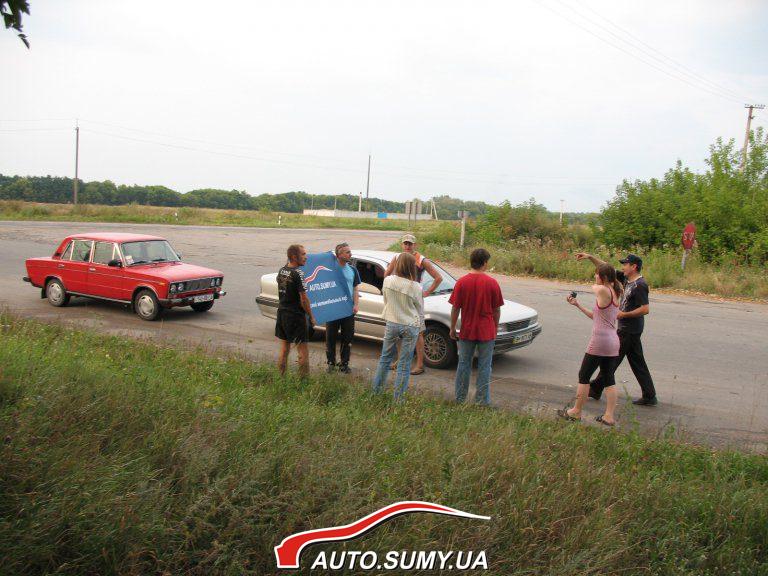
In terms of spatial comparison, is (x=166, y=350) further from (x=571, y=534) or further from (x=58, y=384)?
(x=571, y=534)

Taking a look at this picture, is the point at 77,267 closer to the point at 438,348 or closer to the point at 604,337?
the point at 438,348

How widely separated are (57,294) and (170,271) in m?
2.79

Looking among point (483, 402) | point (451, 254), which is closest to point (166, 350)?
point (483, 402)

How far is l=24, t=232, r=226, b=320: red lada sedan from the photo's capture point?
40.0ft

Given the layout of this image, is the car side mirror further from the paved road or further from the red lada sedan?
the red lada sedan

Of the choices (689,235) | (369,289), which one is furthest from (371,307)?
(689,235)

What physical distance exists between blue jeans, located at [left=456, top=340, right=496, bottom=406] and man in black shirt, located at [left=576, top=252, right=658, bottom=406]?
5.52ft

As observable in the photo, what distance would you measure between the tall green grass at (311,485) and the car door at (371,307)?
13.3 ft

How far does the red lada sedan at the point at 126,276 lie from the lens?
1220 centimetres

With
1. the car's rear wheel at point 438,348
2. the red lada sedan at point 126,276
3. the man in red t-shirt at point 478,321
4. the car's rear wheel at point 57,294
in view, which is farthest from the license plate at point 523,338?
the car's rear wheel at point 57,294

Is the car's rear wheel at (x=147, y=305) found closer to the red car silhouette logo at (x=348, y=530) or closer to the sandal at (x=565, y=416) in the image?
the sandal at (x=565, y=416)

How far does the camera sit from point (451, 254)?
2731 cm

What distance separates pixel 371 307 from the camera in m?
10.2

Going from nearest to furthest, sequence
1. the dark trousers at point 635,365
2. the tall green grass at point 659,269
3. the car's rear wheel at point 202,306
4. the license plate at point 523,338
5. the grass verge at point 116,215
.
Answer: the dark trousers at point 635,365 < the license plate at point 523,338 < the car's rear wheel at point 202,306 < the tall green grass at point 659,269 < the grass verge at point 116,215
